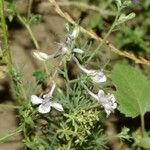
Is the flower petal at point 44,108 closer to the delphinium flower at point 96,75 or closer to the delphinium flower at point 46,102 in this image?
the delphinium flower at point 46,102

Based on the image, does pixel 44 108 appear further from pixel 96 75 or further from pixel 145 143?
pixel 145 143

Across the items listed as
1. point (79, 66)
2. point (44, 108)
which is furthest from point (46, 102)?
point (79, 66)

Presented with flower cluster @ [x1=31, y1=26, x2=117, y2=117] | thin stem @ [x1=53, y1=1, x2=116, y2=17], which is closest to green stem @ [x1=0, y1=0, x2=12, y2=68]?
flower cluster @ [x1=31, y1=26, x2=117, y2=117]

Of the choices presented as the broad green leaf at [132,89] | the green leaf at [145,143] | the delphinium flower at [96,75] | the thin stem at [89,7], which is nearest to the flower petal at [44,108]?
the delphinium flower at [96,75]

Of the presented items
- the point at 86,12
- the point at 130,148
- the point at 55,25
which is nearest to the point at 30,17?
the point at 55,25

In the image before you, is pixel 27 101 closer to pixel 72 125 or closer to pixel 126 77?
pixel 72 125

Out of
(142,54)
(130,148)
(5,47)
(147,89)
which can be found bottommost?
(130,148)

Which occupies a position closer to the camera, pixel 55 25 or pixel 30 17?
pixel 30 17

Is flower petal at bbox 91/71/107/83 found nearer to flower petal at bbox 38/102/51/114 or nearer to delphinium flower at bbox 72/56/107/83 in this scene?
delphinium flower at bbox 72/56/107/83

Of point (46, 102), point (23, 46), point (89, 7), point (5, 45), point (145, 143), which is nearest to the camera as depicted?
point (46, 102)
